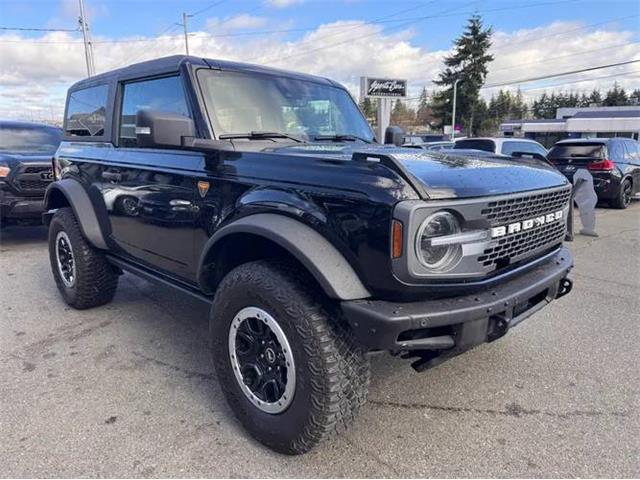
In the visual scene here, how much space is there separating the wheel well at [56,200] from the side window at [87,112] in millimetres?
573

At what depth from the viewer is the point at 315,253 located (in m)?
2.18

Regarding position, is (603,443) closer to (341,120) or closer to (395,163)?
(395,163)

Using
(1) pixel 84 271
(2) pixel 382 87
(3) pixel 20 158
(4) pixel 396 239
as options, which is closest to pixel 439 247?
(4) pixel 396 239

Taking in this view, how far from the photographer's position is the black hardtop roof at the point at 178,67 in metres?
3.23

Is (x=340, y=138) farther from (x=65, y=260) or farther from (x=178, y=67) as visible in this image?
(x=65, y=260)

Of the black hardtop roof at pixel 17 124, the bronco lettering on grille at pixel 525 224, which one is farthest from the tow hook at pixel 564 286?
the black hardtop roof at pixel 17 124

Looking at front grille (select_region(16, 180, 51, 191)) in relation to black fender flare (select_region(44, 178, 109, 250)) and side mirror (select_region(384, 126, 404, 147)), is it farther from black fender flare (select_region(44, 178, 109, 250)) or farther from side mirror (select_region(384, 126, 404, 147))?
side mirror (select_region(384, 126, 404, 147))

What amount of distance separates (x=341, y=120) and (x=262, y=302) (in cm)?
194

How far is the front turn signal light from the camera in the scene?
2.01 meters

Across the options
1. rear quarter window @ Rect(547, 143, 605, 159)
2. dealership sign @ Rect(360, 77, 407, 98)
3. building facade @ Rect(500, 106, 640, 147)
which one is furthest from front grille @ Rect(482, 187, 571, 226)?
building facade @ Rect(500, 106, 640, 147)

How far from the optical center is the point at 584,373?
10.8ft

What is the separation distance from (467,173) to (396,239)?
0.59 meters

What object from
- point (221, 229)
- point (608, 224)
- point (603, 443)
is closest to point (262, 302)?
point (221, 229)

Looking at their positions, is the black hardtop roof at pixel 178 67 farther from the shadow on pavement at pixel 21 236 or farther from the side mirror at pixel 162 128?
the shadow on pavement at pixel 21 236
